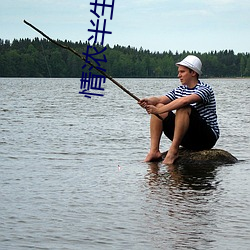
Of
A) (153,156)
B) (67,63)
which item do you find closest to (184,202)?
(153,156)

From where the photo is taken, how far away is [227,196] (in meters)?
6.75

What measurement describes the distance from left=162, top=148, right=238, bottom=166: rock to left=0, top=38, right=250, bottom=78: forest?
96.7 metres

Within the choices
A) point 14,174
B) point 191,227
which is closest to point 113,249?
point 191,227

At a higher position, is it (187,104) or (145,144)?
(187,104)

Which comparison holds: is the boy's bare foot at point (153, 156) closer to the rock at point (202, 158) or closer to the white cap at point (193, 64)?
the rock at point (202, 158)

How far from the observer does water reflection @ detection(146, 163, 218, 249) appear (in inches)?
201

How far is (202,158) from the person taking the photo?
909 centimetres

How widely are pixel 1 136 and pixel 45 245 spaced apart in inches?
349

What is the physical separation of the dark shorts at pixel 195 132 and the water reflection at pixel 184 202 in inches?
13.3

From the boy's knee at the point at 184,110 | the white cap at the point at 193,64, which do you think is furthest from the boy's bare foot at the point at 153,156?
the white cap at the point at 193,64

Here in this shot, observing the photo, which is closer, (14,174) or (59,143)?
(14,174)

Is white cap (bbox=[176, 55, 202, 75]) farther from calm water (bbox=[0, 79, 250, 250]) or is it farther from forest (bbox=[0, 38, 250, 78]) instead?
forest (bbox=[0, 38, 250, 78])

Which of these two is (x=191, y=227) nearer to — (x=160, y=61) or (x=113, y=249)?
(x=113, y=249)

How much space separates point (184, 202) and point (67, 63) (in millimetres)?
134356
